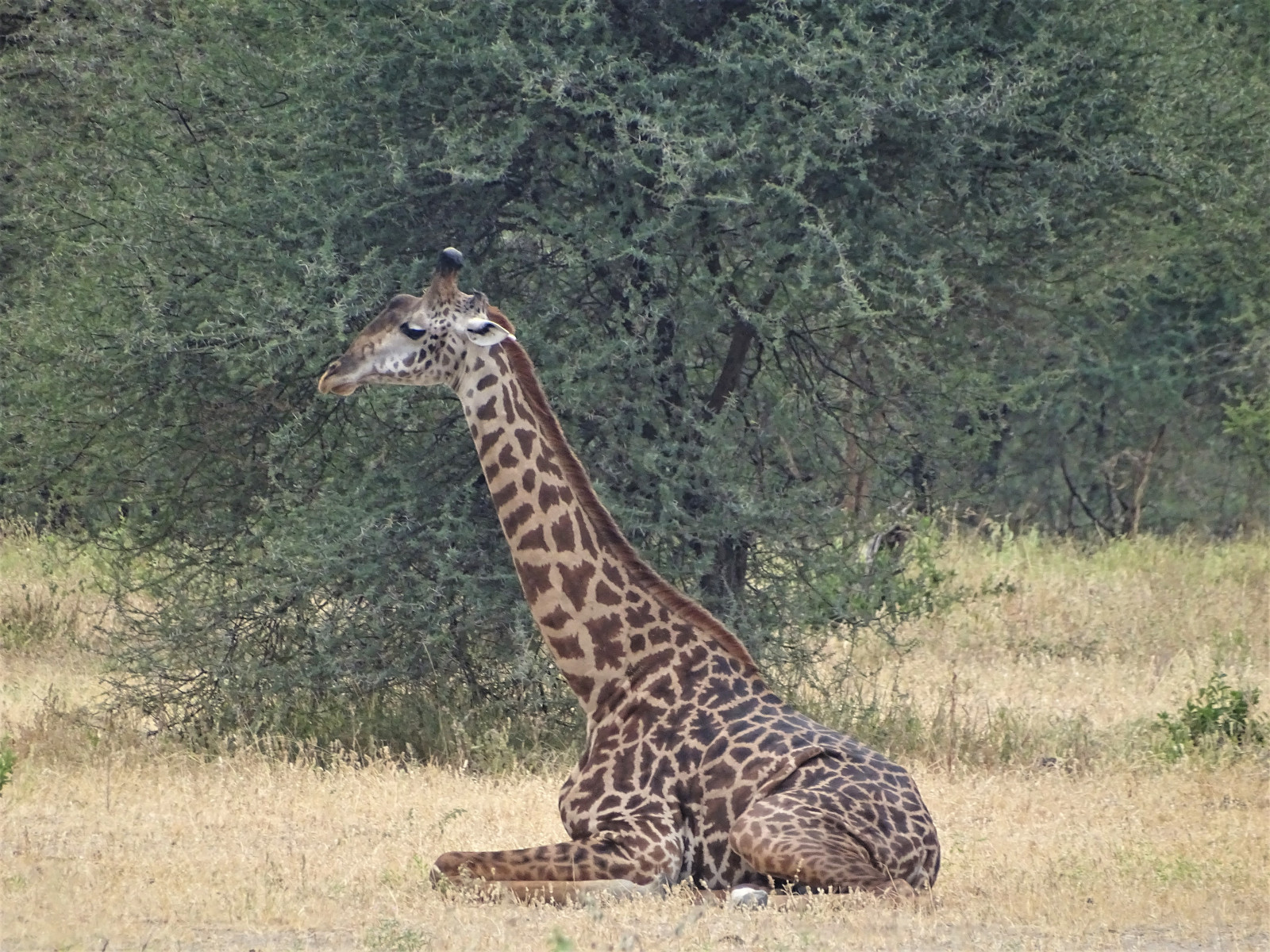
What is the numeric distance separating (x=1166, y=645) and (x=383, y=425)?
23.6 ft

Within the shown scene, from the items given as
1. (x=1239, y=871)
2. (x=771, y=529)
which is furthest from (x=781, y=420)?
(x=1239, y=871)

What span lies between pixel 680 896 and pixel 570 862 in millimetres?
420

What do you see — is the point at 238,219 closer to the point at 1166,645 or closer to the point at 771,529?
A: the point at 771,529

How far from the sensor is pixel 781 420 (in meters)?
11.1

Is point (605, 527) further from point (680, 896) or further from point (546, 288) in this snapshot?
point (546, 288)

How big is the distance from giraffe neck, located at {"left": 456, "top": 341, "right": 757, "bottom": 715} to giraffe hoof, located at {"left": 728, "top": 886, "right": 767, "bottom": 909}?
1.04 metres

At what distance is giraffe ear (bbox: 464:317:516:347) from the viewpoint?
289 inches

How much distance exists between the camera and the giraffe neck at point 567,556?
7.16 m

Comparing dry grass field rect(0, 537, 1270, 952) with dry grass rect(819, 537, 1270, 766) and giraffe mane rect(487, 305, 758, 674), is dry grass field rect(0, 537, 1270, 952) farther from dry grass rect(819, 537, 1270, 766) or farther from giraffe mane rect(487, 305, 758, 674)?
giraffe mane rect(487, 305, 758, 674)

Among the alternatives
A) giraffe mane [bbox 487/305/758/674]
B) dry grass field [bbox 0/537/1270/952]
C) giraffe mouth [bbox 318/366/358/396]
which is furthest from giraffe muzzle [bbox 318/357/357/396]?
dry grass field [bbox 0/537/1270/952]

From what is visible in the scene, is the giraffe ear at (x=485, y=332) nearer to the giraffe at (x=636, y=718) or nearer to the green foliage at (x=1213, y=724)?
the giraffe at (x=636, y=718)

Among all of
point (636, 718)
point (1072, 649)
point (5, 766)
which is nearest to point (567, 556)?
point (636, 718)

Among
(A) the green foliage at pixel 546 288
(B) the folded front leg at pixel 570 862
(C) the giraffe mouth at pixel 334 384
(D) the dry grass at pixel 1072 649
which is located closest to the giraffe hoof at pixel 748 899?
(B) the folded front leg at pixel 570 862

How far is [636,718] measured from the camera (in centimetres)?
702
